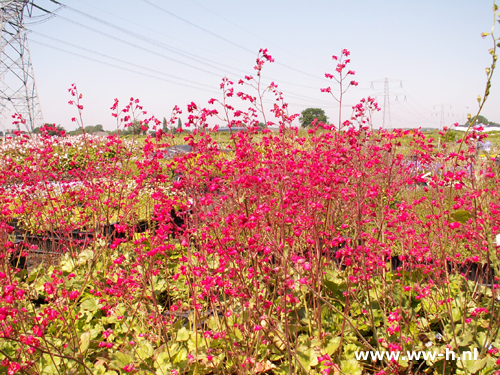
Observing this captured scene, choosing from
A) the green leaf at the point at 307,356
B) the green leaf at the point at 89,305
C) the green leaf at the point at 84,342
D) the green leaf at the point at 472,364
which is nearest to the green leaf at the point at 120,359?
the green leaf at the point at 84,342

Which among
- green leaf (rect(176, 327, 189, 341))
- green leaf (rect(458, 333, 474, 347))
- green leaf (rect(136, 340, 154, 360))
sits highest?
green leaf (rect(458, 333, 474, 347))

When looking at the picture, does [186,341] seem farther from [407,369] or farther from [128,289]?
[407,369]

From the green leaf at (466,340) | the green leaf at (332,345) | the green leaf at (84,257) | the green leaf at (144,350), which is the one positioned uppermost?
the green leaf at (84,257)

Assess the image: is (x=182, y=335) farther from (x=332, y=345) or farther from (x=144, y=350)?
(x=332, y=345)

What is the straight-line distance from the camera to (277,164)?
3.14 meters

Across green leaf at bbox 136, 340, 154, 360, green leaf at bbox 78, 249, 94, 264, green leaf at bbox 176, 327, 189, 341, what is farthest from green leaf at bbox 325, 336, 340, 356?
green leaf at bbox 78, 249, 94, 264

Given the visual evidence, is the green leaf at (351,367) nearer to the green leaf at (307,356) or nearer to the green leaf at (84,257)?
the green leaf at (307,356)

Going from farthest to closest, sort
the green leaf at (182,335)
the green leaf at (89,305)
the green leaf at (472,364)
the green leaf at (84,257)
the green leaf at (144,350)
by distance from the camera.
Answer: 1. the green leaf at (84,257)
2. the green leaf at (89,305)
3. the green leaf at (182,335)
4. the green leaf at (144,350)
5. the green leaf at (472,364)

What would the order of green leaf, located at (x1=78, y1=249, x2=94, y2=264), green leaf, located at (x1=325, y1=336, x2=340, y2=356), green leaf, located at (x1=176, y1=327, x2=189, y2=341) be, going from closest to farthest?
green leaf, located at (x1=325, y1=336, x2=340, y2=356)
green leaf, located at (x1=176, y1=327, x2=189, y2=341)
green leaf, located at (x1=78, y1=249, x2=94, y2=264)

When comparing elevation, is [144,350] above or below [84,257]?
below

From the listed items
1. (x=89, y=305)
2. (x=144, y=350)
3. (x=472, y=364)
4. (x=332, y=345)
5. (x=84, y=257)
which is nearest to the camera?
(x=472, y=364)

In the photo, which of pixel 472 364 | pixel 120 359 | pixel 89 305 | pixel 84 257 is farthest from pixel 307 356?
pixel 84 257

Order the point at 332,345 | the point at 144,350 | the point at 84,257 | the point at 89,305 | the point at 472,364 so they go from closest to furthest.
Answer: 1. the point at 472,364
2. the point at 144,350
3. the point at 332,345
4. the point at 89,305
5. the point at 84,257

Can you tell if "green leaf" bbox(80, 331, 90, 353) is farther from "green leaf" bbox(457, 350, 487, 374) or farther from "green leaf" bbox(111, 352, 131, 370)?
"green leaf" bbox(457, 350, 487, 374)
